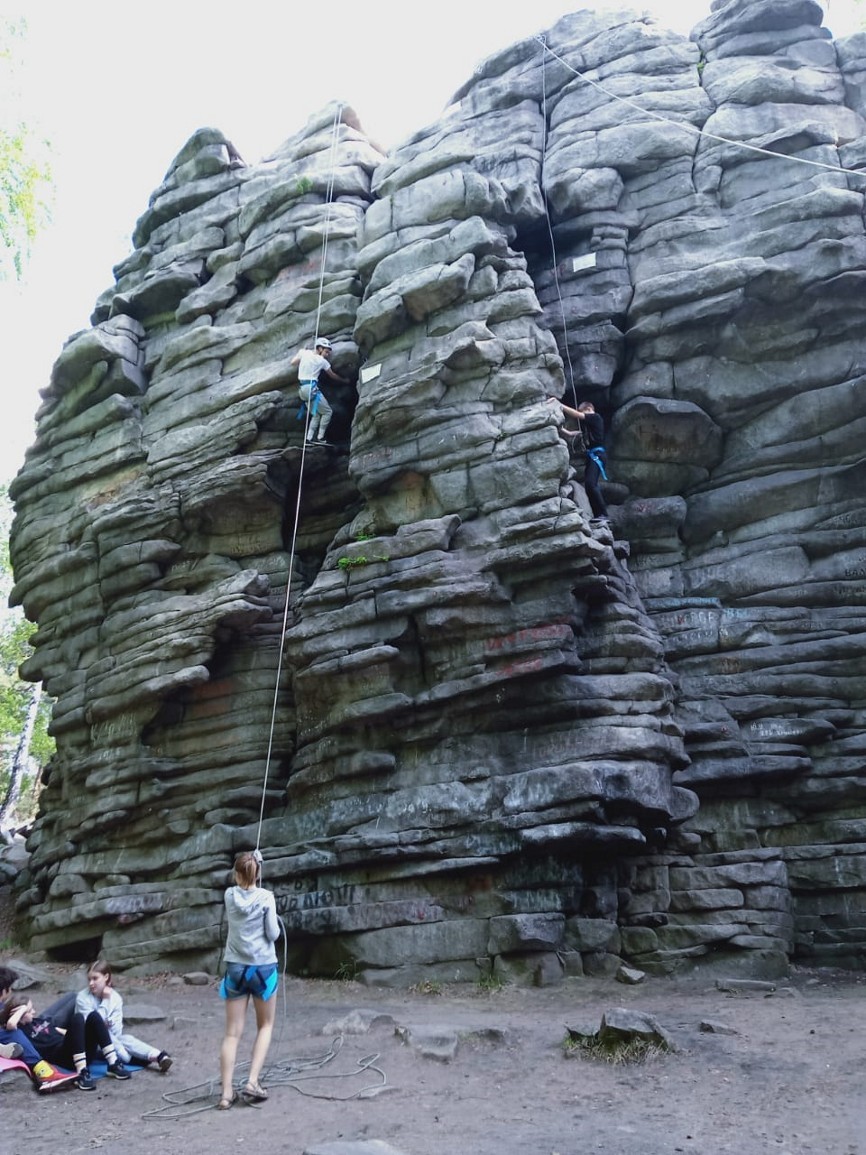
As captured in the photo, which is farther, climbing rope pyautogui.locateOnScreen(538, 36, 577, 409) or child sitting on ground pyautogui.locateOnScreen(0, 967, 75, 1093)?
climbing rope pyautogui.locateOnScreen(538, 36, 577, 409)

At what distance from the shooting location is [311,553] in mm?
18234

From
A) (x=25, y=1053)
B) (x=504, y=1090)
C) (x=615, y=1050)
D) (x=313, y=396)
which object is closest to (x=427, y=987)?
(x=615, y=1050)

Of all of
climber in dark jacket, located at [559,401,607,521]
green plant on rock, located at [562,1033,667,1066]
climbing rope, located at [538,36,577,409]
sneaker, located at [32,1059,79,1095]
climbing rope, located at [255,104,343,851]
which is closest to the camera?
sneaker, located at [32,1059,79,1095]

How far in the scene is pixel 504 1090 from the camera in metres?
7.93

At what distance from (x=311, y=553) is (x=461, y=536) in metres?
4.40

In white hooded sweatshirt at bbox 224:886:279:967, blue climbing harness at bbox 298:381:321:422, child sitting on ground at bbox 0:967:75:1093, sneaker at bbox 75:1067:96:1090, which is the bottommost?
sneaker at bbox 75:1067:96:1090

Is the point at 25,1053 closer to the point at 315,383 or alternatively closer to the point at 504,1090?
the point at 504,1090

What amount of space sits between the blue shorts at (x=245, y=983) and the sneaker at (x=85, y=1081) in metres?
1.88

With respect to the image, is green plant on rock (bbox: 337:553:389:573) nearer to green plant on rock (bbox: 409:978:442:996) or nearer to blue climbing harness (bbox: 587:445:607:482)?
blue climbing harness (bbox: 587:445:607:482)

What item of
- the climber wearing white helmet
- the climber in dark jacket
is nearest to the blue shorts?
the climber in dark jacket

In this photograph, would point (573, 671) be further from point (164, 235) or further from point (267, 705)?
point (164, 235)

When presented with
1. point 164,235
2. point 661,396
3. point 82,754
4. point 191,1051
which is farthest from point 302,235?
point 191,1051

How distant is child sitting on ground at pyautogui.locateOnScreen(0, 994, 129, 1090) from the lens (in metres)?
8.40

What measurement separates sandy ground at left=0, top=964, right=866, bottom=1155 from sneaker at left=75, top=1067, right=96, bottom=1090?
4.1 inches
